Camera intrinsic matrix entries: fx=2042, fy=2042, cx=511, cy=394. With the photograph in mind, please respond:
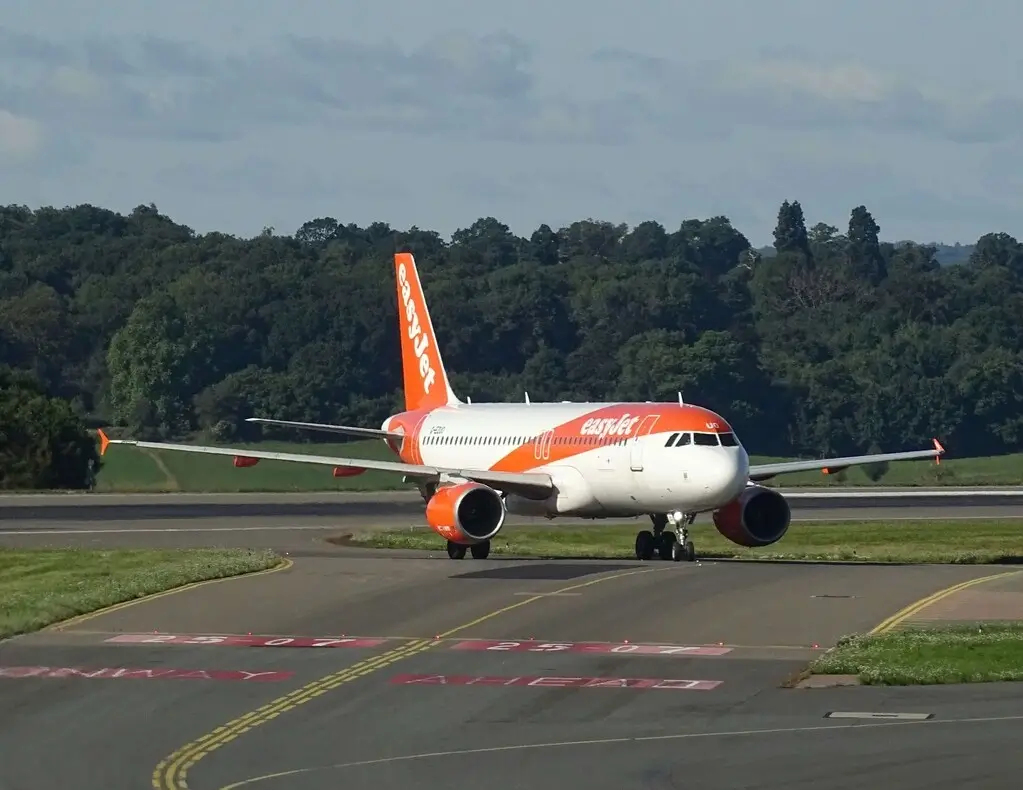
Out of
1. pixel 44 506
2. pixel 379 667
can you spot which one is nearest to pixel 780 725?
pixel 379 667

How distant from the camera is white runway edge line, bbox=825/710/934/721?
83.1 feet

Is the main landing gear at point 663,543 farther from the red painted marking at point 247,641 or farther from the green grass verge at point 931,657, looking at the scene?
the red painted marking at point 247,641

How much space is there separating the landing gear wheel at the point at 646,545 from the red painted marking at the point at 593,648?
1579cm

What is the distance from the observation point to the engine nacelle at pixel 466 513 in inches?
1823

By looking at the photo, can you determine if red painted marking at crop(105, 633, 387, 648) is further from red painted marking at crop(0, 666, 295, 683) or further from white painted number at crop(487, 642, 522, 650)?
red painted marking at crop(0, 666, 295, 683)

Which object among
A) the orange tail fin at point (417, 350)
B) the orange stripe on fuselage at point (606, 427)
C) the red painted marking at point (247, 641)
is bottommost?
the red painted marking at point (247, 641)

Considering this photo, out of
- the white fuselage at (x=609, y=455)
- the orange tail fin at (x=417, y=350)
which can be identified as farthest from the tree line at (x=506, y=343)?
the white fuselage at (x=609, y=455)

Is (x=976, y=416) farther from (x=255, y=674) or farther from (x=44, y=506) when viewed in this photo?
(x=255, y=674)

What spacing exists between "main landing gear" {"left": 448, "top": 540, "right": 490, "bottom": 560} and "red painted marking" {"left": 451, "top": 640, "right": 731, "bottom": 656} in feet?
49.7

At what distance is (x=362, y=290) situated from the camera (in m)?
174

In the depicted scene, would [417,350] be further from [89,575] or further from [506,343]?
[506,343]

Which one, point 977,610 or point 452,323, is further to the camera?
point 452,323

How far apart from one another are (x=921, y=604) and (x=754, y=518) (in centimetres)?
1105

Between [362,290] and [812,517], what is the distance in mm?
105719
